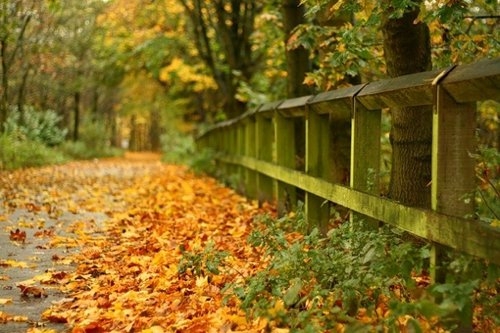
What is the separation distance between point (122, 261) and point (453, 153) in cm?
335

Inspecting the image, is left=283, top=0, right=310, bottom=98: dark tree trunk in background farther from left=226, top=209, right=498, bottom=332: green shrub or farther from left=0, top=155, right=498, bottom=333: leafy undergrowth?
left=226, top=209, right=498, bottom=332: green shrub

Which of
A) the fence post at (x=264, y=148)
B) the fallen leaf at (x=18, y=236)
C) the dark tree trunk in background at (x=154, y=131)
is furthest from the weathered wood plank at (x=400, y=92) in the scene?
the dark tree trunk in background at (x=154, y=131)

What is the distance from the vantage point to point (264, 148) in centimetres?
890

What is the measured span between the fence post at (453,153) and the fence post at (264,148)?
18.3 feet

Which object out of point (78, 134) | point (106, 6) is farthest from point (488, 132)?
point (78, 134)

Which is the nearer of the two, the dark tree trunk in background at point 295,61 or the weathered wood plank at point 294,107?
the weathered wood plank at point 294,107

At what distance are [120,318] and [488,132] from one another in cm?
1178

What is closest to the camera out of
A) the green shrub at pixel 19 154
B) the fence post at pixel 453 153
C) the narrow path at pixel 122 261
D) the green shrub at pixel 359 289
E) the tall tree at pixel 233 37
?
the green shrub at pixel 359 289

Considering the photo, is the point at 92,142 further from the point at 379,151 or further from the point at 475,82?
the point at 475,82

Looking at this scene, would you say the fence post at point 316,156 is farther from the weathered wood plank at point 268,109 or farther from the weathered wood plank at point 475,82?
the weathered wood plank at point 475,82

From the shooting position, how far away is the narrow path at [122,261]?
154 inches

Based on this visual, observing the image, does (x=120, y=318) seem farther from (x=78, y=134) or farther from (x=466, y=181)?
(x=78, y=134)

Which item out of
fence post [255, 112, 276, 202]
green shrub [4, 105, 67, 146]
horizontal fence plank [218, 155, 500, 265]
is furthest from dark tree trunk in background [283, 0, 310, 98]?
green shrub [4, 105, 67, 146]

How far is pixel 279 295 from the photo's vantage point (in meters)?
3.66
